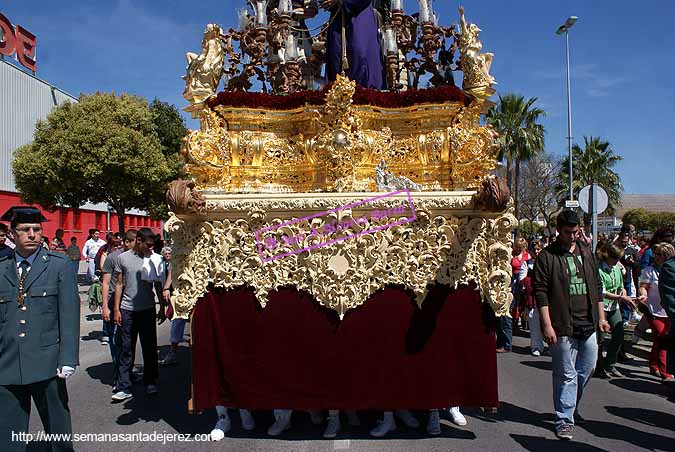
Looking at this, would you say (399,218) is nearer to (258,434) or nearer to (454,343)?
(454,343)

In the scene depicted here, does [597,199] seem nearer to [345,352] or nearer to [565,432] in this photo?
[565,432]

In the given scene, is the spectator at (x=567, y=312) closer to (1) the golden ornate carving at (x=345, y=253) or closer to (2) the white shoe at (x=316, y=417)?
(1) the golden ornate carving at (x=345, y=253)

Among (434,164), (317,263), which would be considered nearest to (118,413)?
(317,263)

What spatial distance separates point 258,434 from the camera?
15.2 ft

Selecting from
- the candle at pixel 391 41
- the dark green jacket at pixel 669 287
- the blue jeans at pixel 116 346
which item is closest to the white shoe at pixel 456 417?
the dark green jacket at pixel 669 287

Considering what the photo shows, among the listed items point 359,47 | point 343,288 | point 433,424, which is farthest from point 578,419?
point 359,47

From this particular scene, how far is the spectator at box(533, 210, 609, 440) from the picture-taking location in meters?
4.57

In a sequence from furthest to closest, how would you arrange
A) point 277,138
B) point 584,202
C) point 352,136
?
point 584,202
point 277,138
point 352,136

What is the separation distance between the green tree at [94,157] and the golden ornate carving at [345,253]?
16426 millimetres

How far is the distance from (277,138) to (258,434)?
2942mm

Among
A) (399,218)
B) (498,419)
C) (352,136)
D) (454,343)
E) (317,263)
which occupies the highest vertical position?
(352,136)

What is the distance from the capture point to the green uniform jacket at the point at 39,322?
3.48 m

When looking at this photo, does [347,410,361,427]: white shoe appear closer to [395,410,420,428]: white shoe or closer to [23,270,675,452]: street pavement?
[23,270,675,452]: street pavement

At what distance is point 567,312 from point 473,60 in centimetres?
263
